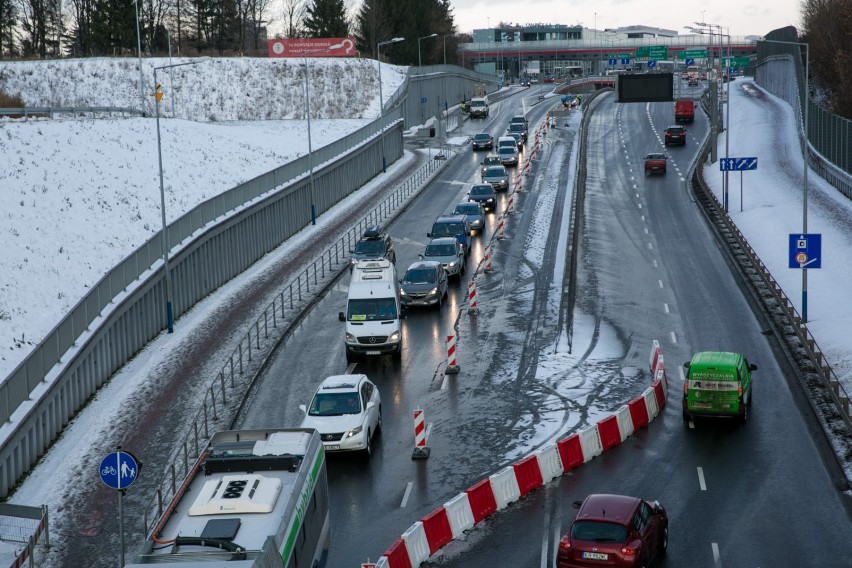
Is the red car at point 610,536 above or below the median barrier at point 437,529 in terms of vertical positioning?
above

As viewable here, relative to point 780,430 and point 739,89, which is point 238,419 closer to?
point 780,430

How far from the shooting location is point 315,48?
103625 millimetres

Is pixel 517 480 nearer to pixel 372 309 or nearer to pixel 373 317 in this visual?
pixel 373 317

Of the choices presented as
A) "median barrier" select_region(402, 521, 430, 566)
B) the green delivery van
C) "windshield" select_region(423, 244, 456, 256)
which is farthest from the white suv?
"windshield" select_region(423, 244, 456, 256)

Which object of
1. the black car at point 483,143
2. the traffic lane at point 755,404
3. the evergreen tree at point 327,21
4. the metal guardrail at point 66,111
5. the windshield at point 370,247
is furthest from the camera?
the evergreen tree at point 327,21

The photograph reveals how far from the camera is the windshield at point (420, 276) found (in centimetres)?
4100

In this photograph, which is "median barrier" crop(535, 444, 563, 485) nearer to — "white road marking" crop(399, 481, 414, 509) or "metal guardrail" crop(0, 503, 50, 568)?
"white road marking" crop(399, 481, 414, 509)

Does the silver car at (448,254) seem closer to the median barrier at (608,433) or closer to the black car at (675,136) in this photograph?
the median barrier at (608,433)

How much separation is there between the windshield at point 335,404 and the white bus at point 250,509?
24.6 ft

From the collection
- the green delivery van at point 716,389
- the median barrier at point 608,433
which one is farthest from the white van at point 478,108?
the median barrier at point 608,433

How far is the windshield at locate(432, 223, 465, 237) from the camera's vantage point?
50.3 metres

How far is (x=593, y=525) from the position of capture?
18062 mm

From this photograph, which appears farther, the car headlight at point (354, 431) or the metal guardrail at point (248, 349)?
the car headlight at point (354, 431)

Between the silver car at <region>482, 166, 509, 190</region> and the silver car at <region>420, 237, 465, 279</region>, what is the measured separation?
21.9m
